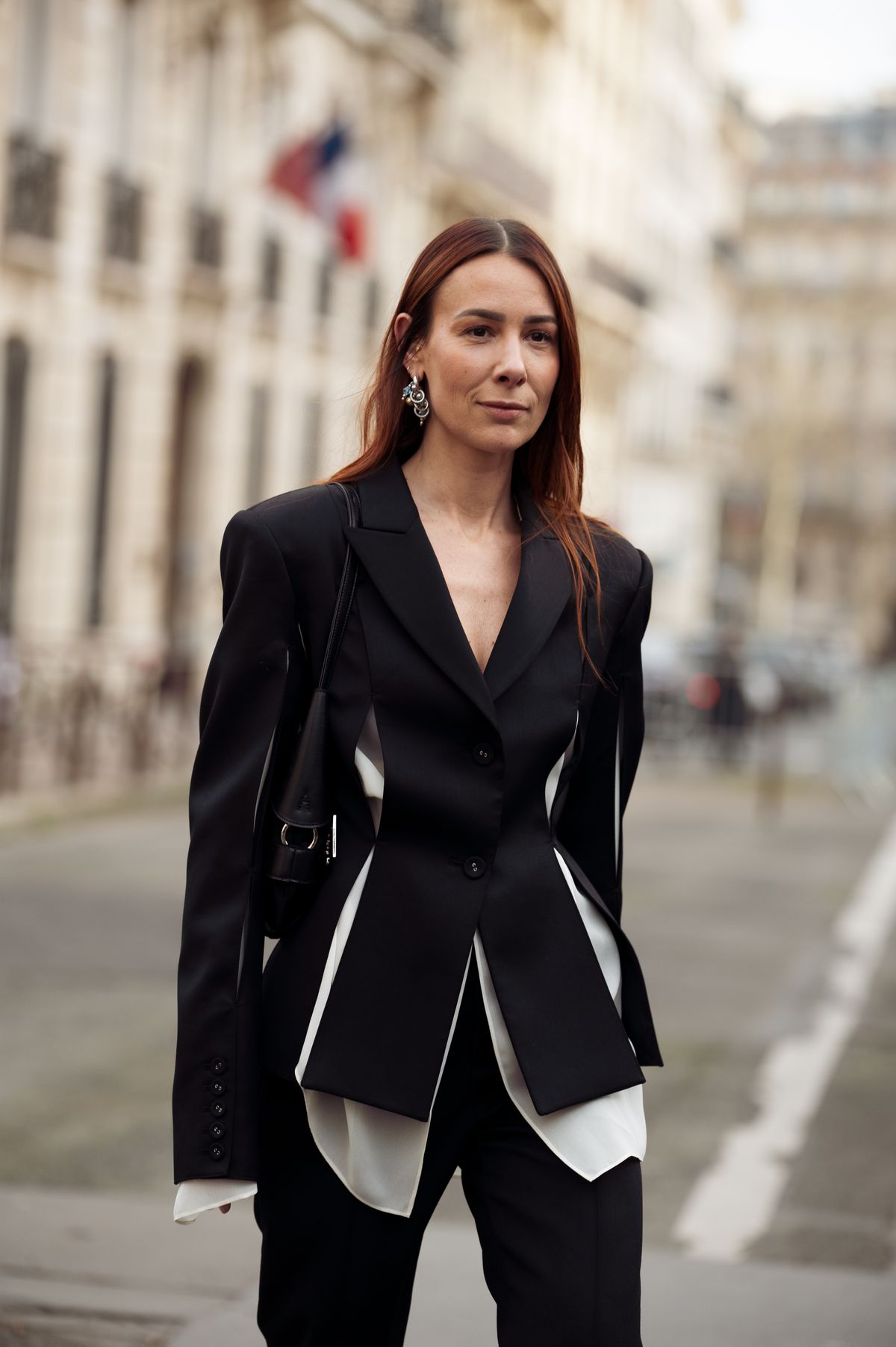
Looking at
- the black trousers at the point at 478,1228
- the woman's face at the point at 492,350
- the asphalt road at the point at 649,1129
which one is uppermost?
the woman's face at the point at 492,350

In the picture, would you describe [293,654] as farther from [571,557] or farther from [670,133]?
[670,133]

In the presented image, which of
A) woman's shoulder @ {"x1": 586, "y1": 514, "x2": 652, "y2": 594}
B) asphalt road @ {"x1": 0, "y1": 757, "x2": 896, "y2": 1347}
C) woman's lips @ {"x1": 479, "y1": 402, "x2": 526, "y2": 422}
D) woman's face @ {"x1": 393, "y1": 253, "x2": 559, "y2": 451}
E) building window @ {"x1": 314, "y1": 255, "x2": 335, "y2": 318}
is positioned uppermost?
building window @ {"x1": 314, "y1": 255, "x2": 335, "y2": 318}

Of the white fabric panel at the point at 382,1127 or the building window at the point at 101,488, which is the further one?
the building window at the point at 101,488

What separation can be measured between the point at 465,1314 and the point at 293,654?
7.89 ft

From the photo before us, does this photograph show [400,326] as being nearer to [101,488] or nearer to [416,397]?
[416,397]

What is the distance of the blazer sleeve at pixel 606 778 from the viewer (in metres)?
2.97

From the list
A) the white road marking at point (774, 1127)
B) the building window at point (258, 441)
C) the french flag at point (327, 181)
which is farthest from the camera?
the building window at point (258, 441)

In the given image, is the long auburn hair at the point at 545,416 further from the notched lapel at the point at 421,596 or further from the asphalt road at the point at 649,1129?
the asphalt road at the point at 649,1129

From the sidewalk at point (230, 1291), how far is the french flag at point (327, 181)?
1674 centimetres

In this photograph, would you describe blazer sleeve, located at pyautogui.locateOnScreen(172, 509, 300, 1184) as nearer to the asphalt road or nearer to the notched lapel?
the notched lapel

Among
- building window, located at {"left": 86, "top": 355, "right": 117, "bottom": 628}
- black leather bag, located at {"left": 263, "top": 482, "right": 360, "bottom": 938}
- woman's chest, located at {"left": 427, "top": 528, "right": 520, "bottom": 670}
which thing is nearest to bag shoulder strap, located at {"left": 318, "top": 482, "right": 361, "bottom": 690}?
black leather bag, located at {"left": 263, "top": 482, "right": 360, "bottom": 938}

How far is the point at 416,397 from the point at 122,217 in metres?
20.6

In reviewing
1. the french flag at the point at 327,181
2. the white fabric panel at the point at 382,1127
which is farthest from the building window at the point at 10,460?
the white fabric panel at the point at 382,1127

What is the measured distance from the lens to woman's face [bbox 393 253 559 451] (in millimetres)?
2832
